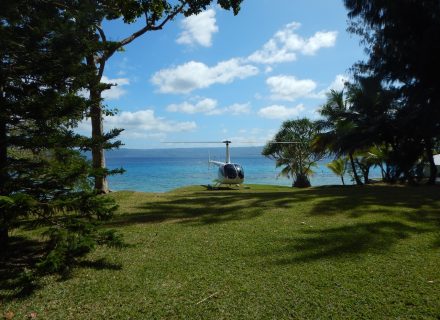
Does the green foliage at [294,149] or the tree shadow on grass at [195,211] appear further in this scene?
the green foliage at [294,149]

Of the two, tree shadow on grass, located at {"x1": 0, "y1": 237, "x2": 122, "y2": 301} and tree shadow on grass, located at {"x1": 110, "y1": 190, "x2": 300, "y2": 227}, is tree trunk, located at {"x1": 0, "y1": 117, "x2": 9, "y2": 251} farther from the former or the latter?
tree shadow on grass, located at {"x1": 110, "y1": 190, "x2": 300, "y2": 227}

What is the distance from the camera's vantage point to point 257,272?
14.5ft

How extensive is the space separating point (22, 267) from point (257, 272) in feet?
10.3

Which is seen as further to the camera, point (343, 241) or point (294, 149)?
point (294, 149)

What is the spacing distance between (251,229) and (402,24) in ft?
35.6

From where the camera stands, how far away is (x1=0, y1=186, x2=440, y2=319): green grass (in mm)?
3508

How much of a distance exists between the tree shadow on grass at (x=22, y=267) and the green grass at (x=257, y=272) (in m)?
0.04

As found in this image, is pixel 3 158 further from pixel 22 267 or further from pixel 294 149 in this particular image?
pixel 294 149

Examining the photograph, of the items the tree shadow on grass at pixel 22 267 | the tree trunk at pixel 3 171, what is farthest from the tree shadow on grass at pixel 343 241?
the tree trunk at pixel 3 171

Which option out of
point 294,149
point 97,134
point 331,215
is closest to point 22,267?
point 97,134

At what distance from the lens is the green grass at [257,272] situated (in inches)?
138

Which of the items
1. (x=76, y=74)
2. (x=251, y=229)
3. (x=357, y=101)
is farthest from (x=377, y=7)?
(x=76, y=74)

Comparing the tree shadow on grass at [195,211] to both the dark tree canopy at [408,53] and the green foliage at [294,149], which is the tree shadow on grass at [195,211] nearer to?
the dark tree canopy at [408,53]

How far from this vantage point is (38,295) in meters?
3.86
